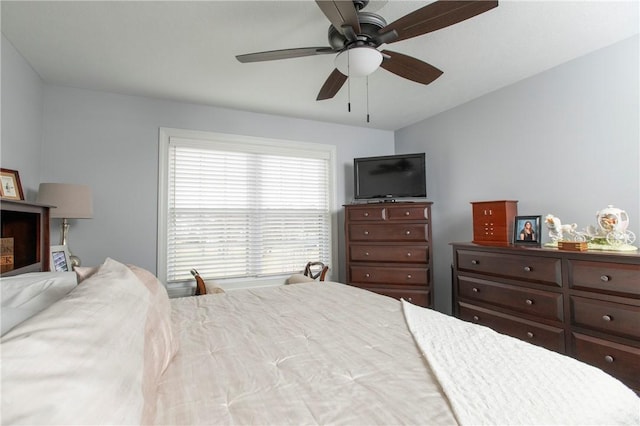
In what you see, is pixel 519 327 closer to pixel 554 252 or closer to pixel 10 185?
pixel 554 252

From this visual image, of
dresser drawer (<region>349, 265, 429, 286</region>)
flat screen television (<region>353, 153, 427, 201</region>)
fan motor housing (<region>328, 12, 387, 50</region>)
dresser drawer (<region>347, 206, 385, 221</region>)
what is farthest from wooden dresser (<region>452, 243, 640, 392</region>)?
fan motor housing (<region>328, 12, 387, 50</region>)

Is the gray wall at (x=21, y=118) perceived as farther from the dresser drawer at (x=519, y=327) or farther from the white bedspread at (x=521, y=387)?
the dresser drawer at (x=519, y=327)

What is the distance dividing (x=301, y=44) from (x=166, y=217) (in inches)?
84.2

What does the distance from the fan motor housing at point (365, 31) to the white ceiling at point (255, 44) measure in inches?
4.6

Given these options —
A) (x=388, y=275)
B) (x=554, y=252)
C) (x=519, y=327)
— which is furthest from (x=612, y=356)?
(x=388, y=275)

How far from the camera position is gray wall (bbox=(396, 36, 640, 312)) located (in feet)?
Result: 7.15

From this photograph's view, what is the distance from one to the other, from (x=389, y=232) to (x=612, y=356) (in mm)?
1962

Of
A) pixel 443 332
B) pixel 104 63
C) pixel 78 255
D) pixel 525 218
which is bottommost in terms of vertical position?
pixel 443 332

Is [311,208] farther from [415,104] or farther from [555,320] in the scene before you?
[555,320]

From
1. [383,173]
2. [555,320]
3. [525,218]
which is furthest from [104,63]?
[555,320]

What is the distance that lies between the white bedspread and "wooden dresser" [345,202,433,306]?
2.17 m

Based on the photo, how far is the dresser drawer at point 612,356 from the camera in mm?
1677

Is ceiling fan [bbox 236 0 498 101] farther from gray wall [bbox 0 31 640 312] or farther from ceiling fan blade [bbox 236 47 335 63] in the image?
gray wall [bbox 0 31 640 312]

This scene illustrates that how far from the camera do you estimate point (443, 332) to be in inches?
48.4
